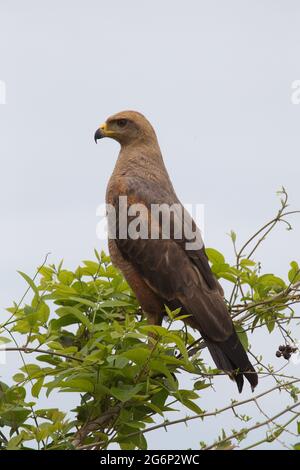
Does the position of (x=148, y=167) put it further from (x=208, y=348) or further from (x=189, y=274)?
(x=208, y=348)

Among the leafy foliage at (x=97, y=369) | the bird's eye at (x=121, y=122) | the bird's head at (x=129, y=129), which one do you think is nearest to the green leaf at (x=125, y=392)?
the leafy foliage at (x=97, y=369)

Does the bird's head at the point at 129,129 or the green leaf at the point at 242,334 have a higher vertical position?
the bird's head at the point at 129,129

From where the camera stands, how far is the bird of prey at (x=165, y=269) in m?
5.51

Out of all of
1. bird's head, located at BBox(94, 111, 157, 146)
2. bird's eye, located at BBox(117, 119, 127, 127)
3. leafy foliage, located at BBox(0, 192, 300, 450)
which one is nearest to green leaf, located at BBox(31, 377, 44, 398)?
leafy foliage, located at BBox(0, 192, 300, 450)

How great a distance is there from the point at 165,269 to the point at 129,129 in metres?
1.32

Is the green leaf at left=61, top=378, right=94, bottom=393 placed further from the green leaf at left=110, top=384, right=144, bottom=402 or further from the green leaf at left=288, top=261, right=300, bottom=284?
the green leaf at left=288, top=261, right=300, bottom=284

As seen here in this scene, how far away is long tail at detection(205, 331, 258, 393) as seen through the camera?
17.9 feet

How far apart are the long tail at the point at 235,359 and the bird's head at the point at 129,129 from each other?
1.89 metres

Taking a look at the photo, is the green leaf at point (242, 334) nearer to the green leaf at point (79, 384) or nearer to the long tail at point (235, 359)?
the long tail at point (235, 359)

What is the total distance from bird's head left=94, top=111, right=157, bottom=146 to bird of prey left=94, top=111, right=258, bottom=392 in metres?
0.15

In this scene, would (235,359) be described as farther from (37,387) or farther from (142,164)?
(142,164)

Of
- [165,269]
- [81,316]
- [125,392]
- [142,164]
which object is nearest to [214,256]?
[165,269]
